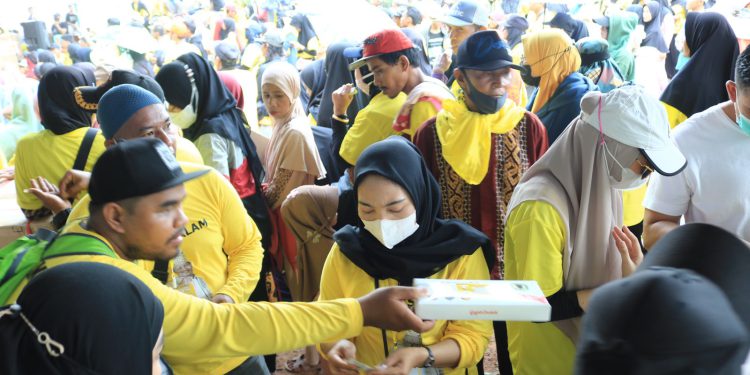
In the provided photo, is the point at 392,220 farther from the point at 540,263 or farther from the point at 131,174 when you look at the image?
the point at 131,174

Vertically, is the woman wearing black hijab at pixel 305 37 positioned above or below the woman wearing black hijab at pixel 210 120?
below

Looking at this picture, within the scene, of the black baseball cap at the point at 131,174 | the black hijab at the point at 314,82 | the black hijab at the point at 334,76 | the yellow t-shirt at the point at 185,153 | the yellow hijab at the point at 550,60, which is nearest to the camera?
the black baseball cap at the point at 131,174

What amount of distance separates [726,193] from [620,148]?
508 millimetres

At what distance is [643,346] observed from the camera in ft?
3.19

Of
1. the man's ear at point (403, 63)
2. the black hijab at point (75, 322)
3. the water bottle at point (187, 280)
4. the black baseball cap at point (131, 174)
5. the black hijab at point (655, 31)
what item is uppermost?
the black baseball cap at point (131, 174)

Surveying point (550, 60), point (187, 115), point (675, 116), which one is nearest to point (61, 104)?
point (187, 115)

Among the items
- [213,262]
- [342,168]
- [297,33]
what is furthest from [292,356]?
[297,33]

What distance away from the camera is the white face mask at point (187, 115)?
3.56m

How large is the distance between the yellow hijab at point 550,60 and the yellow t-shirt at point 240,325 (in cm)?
307

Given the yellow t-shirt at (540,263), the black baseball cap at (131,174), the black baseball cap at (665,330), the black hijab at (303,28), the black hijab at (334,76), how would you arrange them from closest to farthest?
1. the black baseball cap at (665,330)
2. the black baseball cap at (131,174)
3. the yellow t-shirt at (540,263)
4. the black hijab at (334,76)
5. the black hijab at (303,28)

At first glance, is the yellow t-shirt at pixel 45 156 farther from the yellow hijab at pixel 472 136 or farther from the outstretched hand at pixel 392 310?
the outstretched hand at pixel 392 310

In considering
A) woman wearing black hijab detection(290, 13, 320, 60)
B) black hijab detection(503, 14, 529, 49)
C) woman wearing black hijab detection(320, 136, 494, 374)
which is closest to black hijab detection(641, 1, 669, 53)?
black hijab detection(503, 14, 529, 49)

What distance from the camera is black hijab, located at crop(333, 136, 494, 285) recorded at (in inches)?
85.1

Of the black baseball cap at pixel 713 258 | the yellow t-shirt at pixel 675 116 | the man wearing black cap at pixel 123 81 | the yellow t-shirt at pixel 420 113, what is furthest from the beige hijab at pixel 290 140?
the black baseball cap at pixel 713 258
